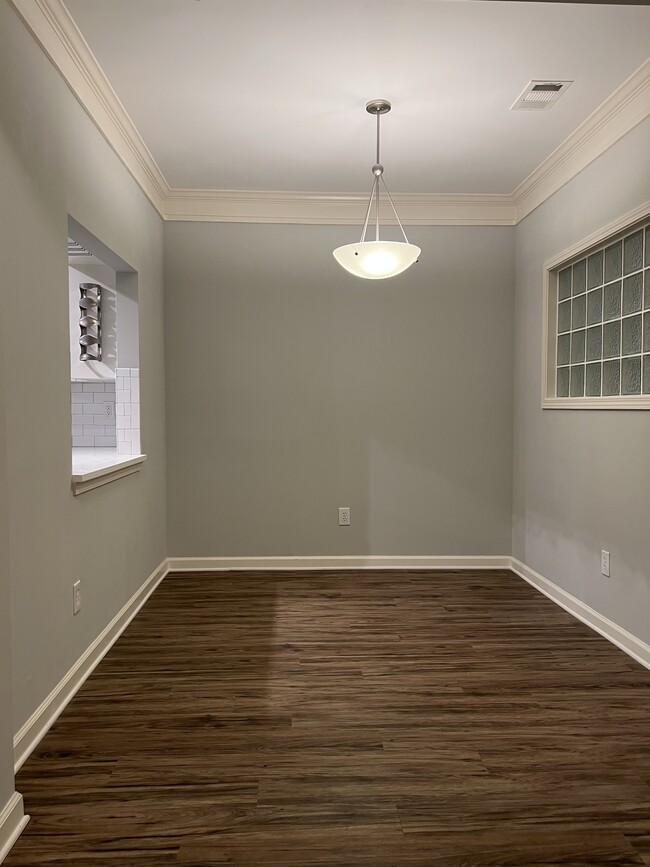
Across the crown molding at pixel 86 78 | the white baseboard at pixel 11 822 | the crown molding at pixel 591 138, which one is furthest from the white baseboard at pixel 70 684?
the crown molding at pixel 591 138

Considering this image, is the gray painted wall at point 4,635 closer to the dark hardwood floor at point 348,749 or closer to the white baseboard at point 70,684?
the dark hardwood floor at point 348,749

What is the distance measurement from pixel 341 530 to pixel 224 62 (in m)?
3.03

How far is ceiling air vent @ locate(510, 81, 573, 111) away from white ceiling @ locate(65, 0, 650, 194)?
1.7 inches

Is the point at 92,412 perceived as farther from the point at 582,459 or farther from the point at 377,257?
the point at 582,459

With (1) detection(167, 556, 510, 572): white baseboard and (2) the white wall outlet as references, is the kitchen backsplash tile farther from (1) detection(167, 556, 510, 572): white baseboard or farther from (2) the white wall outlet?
(2) the white wall outlet

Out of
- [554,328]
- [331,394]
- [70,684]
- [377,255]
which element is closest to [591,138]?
[554,328]

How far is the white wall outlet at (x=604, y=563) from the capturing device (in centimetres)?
313

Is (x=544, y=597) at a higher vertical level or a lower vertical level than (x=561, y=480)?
lower

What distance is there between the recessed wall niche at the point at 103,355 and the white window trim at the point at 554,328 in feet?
8.44

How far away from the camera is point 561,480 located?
3682mm

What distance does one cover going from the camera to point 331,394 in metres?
4.42

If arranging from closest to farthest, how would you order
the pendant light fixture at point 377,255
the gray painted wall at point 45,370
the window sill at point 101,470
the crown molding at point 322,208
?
1. the gray painted wall at point 45,370
2. the window sill at point 101,470
3. the pendant light fixture at point 377,255
4. the crown molding at point 322,208

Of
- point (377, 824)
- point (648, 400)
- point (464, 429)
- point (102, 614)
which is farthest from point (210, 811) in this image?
point (464, 429)

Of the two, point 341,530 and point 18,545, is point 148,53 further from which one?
point 341,530
